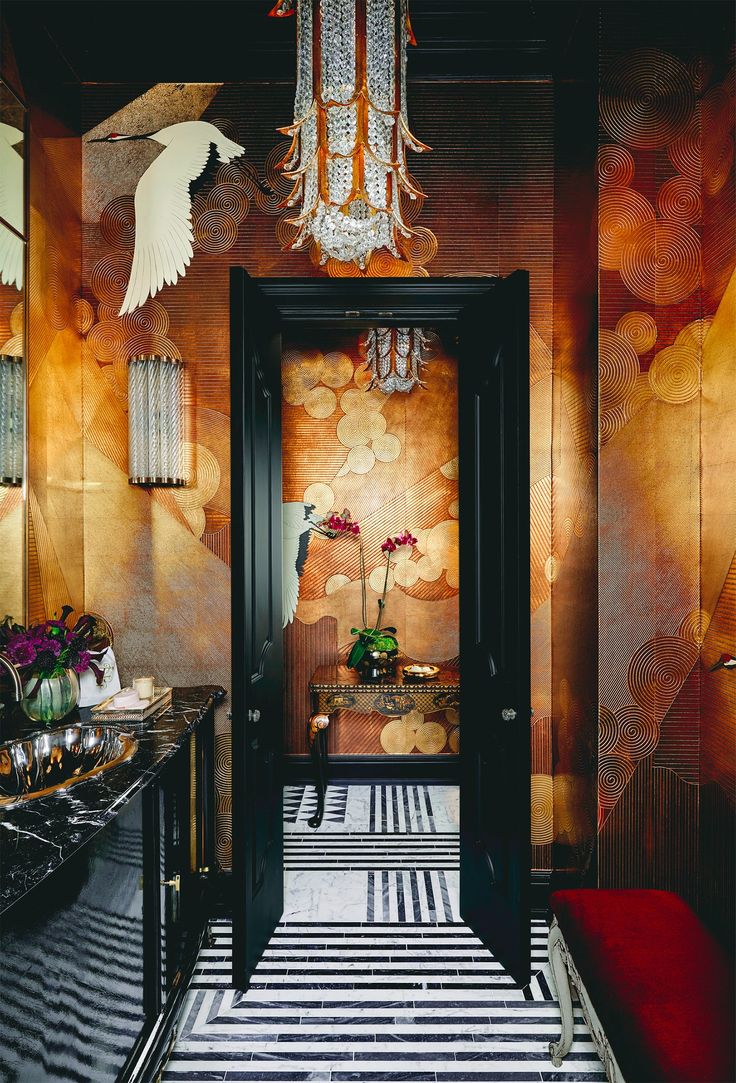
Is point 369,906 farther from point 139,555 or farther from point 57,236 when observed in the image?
point 57,236

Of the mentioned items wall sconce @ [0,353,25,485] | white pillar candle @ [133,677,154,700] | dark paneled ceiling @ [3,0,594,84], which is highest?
dark paneled ceiling @ [3,0,594,84]

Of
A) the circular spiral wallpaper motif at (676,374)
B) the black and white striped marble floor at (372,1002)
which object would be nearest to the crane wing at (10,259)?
the circular spiral wallpaper motif at (676,374)

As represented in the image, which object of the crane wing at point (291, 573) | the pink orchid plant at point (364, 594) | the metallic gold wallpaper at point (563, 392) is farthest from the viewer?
the crane wing at point (291, 573)

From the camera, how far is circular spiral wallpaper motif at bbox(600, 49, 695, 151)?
2.32 meters

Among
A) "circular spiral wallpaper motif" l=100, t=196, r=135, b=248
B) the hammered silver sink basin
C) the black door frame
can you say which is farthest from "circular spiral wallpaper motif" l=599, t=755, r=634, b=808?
"circular spiral wallpaper motif" l=100, t=196, r=135, b=248

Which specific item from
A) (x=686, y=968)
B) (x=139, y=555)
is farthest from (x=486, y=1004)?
(x=139, y=555)

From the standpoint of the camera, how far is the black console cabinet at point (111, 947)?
1231 mm

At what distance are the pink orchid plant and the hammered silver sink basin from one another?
1.85m

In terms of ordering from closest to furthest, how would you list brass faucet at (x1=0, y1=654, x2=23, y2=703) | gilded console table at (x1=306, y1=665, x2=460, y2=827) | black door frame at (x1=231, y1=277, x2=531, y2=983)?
brass faucet at (x1=0, y1=654, x2=23, y2=703)
black door frame at (x1=231, y1=277, x2=531, y2=983)
gilded console table at (x1=306, y1=665, x2=460, y2=827)

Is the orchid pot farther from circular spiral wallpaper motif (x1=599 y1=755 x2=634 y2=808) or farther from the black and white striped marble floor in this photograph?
circular spiral wallpaper motif (x1=599 y1=755 x2=634 y2=808)

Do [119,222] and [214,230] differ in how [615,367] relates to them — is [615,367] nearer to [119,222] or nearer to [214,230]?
[214,230]

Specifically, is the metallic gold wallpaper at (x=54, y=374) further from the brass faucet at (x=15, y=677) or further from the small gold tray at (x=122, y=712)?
the brass faucet at (x=15, y=677)

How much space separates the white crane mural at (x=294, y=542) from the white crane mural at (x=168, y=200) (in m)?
1.59

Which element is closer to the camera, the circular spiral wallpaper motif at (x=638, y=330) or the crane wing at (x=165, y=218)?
the circular spiral wallpaper motif at (x=638, y=330)
